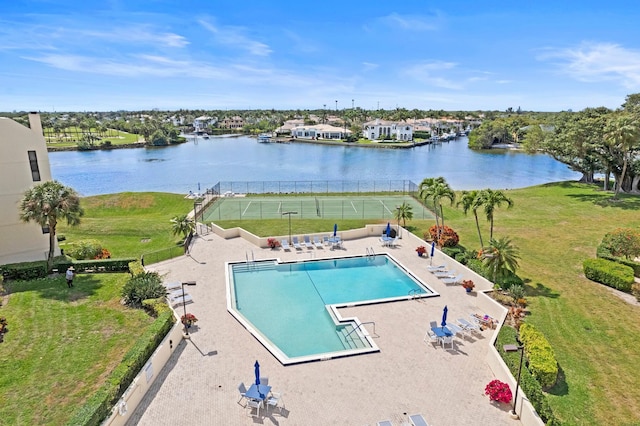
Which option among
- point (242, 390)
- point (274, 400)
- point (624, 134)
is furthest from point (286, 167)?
point (274, 400)

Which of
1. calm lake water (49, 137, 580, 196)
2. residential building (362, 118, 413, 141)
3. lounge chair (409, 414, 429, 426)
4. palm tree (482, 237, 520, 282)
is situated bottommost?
calm lake water (49, 137, 580, 196)

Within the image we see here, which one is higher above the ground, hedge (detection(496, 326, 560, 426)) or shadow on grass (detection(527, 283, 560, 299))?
hedge (detection(496, 326, 560, 426))

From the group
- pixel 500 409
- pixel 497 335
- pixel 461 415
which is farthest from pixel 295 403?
pixel 497 335

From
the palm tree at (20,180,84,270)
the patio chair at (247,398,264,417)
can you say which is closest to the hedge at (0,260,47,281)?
the palm tree at (20,180,84,270)

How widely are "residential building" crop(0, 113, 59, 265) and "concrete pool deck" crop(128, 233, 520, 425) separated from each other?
1320 cm

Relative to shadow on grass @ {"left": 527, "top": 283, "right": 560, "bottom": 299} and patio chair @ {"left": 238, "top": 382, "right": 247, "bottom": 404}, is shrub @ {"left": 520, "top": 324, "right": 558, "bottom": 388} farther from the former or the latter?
patio chair @ {"left": 238, "top": 382, "right": 247, "bottom": 404}

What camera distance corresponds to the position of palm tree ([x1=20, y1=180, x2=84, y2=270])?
69.4ft

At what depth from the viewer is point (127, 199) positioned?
4419 cm

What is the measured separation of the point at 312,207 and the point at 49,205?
23.8m

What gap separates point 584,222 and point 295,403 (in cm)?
3227

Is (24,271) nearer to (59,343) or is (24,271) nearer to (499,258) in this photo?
(59,343)

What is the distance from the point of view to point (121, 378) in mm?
12398

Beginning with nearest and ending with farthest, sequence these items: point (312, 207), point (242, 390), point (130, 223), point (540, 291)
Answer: point (242, 390), point (540, 291), point (130, 223), point (312, 207)

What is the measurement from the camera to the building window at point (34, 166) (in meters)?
23.8
